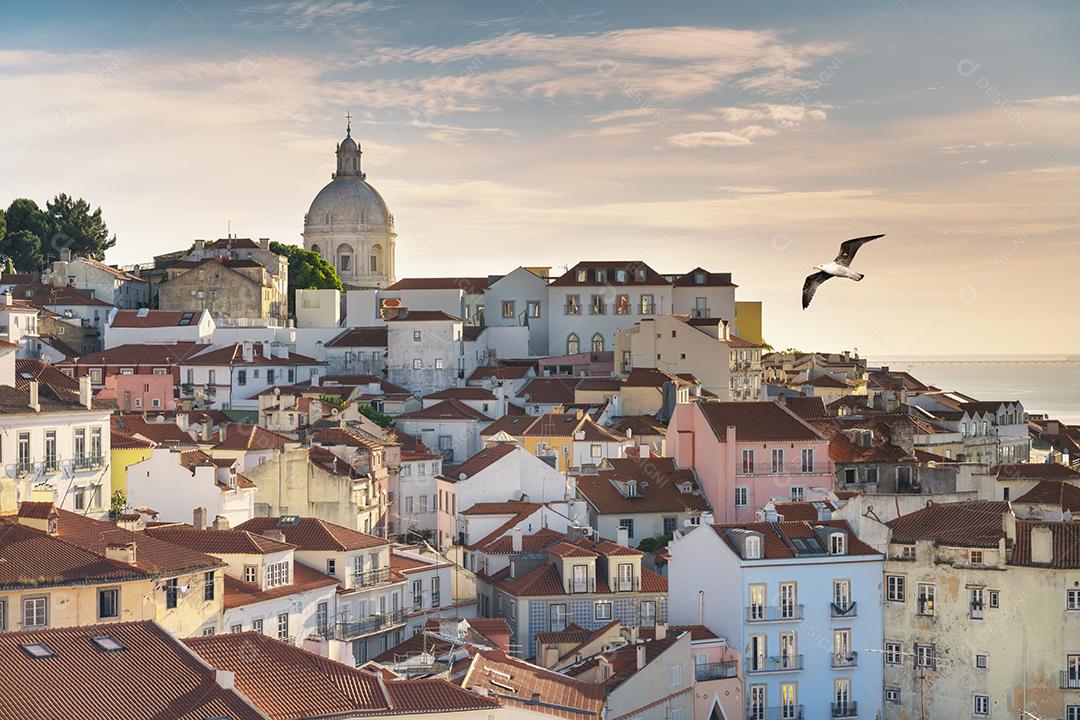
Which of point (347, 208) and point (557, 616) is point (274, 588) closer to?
point (557, 616)

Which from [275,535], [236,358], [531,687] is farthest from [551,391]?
[531,687]

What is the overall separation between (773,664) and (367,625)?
10140 millimetres

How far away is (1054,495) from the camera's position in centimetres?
5112

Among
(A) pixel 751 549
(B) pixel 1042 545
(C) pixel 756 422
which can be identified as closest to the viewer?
(B) pixel 1042 545

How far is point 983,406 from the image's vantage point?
8044cm

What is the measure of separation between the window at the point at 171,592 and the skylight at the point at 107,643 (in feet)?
25.1

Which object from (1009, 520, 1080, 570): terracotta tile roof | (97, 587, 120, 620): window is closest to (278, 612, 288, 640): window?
(97, 587, 120, 620): window

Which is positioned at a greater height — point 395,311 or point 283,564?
point 395,311

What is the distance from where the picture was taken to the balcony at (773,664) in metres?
41.4

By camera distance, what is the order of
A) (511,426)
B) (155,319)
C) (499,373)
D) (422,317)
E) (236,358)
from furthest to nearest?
(422,317) < (155,319) < (499,373) < (236,358) < (511,426)

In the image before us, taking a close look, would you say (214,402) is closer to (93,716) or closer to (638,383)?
(638,383)

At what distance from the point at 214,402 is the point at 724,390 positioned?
78.7ft

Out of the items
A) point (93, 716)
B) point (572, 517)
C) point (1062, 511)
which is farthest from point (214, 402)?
point (93, 716)

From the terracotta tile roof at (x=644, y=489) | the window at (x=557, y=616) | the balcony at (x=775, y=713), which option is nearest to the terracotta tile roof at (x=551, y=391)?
the terracotta tile roof at (x=644, y=489)
